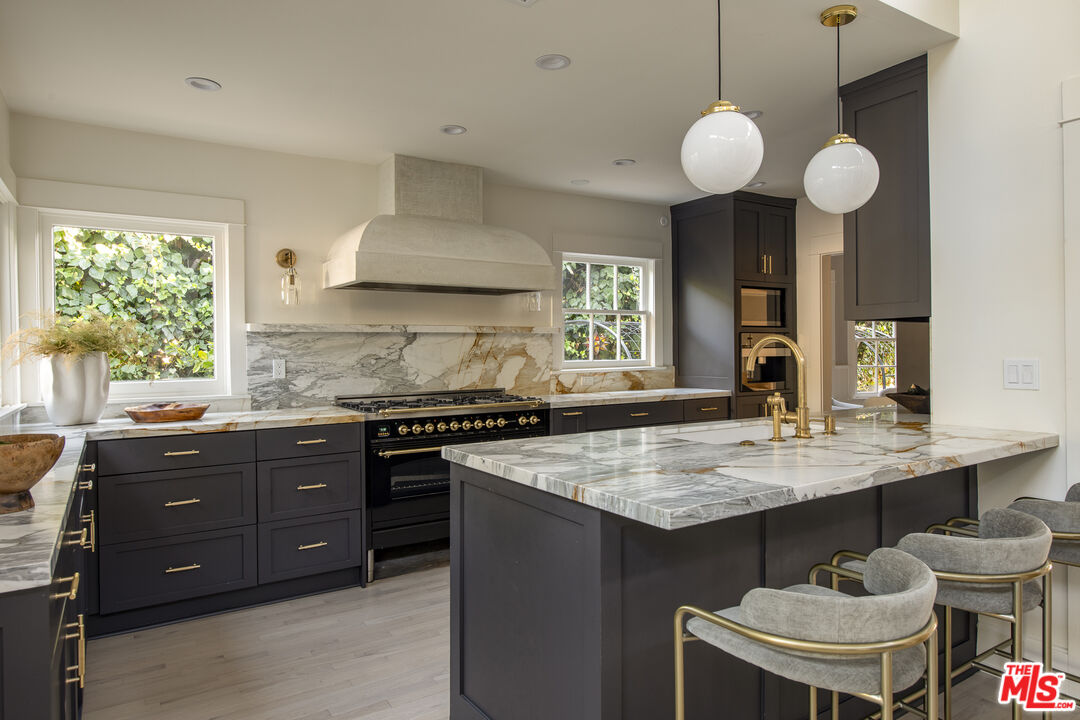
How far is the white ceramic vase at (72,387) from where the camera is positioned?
3068 millimetres

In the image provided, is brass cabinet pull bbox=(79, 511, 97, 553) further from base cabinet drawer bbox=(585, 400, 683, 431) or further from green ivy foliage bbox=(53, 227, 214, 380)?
base cabinet drawer bbox=(585, 400, 683, 431)

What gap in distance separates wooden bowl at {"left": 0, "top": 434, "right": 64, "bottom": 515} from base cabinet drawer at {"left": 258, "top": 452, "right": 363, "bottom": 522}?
1.72 m

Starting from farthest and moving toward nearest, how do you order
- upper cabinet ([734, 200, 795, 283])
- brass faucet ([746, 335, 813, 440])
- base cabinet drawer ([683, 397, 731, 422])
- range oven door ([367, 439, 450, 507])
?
upper cabinet ([734, 200, 795, 283]) → base cabinet drawer ([683, 397, 731, 422]) → range oven door ([367, 439, 450, 507]) → brass faucet ([746, 335, 813, 440])

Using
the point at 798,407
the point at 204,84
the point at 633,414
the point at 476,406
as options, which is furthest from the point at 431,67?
the point at 633,414

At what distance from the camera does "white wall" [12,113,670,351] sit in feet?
11.4

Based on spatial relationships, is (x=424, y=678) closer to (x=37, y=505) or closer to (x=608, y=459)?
(x=608, y=459)

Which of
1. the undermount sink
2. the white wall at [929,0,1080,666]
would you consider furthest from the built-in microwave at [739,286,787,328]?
the undermount sink

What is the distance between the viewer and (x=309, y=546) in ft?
11.2

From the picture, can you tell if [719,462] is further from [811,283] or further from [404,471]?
[811,283]

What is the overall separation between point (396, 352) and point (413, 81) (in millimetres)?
1863

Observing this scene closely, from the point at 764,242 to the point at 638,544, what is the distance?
4335 millimetres

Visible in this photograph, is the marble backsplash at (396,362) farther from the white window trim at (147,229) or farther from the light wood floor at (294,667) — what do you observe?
the light wood floor at (294,667)

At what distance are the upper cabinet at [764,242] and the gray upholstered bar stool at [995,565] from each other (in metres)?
3.58

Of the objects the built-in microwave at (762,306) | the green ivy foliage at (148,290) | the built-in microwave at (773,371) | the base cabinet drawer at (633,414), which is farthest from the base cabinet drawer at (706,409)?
the green ivy foliage at (148,290)
